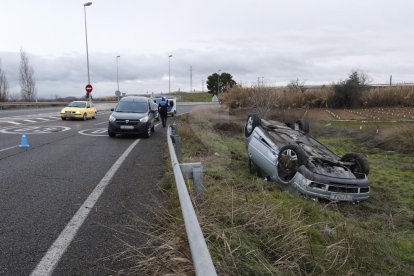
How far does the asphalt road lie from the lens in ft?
13.2

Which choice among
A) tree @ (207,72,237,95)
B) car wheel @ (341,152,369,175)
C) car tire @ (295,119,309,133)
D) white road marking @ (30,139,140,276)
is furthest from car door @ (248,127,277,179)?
tree @ (207,72,237,95)

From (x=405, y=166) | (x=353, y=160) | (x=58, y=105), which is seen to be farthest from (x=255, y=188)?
(x=58, y=105)

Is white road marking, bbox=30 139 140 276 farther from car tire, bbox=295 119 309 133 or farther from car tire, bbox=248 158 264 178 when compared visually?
car tire, bbox=295 119 309 133

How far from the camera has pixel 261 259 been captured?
3.73m

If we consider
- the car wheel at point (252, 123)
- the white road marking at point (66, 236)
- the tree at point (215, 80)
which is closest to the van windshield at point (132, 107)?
the car wheel at point (252, 123)

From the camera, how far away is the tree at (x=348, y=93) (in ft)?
122

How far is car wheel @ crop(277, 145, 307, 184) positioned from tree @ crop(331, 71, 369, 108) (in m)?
30.5

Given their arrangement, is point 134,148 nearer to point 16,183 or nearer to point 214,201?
point 16,183

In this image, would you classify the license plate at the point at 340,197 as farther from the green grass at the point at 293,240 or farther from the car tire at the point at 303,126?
the car tire at the point at 303,126

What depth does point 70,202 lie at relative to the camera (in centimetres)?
612

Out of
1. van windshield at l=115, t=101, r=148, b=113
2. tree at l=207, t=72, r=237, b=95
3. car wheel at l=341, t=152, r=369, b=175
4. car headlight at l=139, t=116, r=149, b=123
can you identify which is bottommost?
car wheel at l=341, t=152, r=369, b=175

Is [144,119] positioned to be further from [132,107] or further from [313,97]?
[313,97]

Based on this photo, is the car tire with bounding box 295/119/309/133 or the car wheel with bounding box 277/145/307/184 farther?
the car tire with bounding box 295/119/309/133

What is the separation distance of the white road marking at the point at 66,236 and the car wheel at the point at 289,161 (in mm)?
3918
